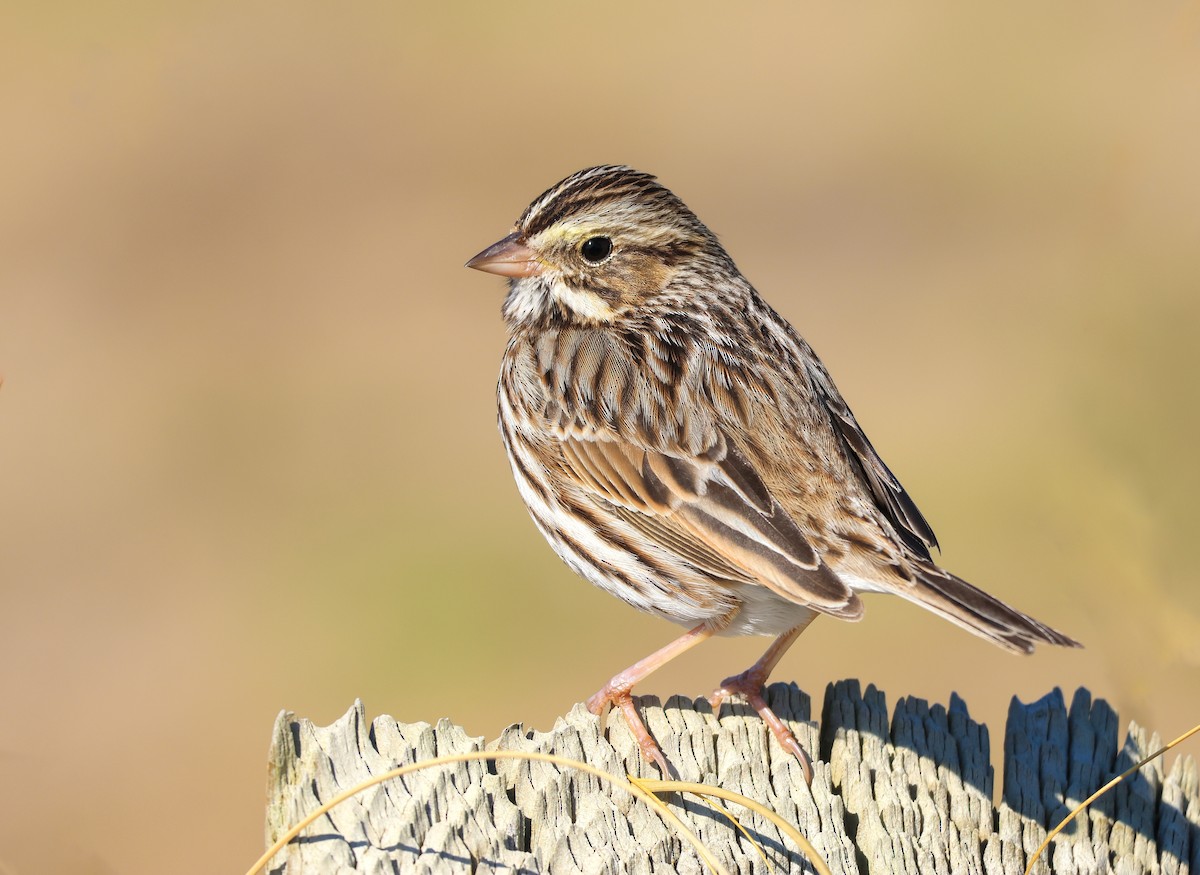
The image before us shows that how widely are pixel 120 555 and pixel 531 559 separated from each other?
3538mm

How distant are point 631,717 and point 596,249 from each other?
7.89ft

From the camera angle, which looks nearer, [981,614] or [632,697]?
[981,614]

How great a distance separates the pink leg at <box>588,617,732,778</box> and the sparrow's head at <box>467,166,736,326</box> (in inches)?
52.8

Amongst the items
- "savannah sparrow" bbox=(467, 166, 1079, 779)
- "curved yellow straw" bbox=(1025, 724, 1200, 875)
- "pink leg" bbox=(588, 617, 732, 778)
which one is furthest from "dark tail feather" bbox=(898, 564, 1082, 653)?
"pink leg" bbox=(588, 617, 732, 778)

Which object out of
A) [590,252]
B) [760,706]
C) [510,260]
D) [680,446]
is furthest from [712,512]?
[510,260]

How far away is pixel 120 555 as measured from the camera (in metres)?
13.6

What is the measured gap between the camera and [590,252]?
650 cm

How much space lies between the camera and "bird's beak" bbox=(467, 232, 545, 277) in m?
6.54

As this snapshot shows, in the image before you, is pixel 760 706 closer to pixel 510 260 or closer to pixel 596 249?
pixel 596 249

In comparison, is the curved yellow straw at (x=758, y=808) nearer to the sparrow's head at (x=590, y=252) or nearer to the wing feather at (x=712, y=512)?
the wing feather at (x=712, y=512)

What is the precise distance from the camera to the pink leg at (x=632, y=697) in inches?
171

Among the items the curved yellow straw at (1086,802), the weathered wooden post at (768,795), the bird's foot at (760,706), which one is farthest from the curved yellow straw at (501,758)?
the curved yellow straw at (1086,802)

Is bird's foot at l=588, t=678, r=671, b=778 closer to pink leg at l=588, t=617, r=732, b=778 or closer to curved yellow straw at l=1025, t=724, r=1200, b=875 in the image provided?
pink leg at l=588, t=617, r=732, b=778

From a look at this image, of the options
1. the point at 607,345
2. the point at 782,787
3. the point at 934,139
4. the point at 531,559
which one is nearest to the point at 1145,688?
the point at 782,787
